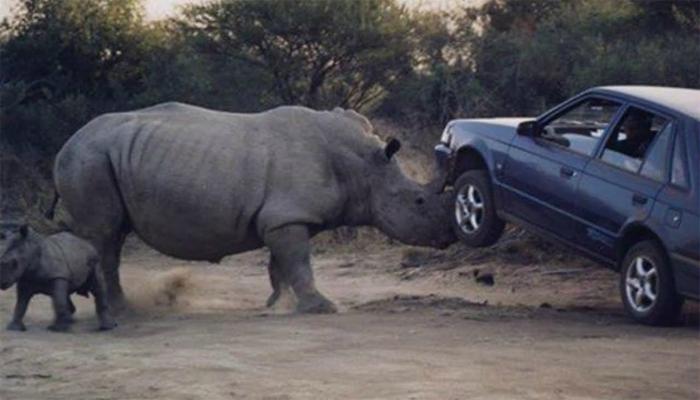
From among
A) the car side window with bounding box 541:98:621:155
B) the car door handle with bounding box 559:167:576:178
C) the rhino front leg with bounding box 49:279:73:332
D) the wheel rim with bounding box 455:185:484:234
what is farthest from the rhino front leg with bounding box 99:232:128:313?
the car door handle with bounding box 559:167:576:178

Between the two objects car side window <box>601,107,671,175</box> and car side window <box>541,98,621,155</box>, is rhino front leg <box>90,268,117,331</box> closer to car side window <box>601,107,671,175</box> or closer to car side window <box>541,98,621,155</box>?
car side window <box>541,98,621,155</box>

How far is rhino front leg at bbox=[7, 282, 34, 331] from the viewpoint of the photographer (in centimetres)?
1308

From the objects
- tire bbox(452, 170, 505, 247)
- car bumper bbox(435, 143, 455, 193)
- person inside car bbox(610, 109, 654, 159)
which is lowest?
tire bbox(452, 170, 505, 247)

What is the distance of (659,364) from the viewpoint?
10625 mm

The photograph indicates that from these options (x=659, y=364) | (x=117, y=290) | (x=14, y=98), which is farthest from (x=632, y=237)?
(x=14, y=98)

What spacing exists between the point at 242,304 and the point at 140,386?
547 centimetres

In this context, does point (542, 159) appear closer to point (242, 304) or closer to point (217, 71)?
point (242, 304)

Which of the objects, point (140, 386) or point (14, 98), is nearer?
point (140, 386)

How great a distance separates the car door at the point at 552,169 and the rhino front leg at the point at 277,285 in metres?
2.11

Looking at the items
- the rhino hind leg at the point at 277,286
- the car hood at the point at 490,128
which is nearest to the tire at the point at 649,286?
the car hood at the point at 490,128

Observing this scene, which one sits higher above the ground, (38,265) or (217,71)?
(217,71)

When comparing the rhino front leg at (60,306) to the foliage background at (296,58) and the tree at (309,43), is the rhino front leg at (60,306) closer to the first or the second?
the foliage background at (296,58)

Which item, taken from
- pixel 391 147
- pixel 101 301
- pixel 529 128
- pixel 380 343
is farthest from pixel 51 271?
pixel 529 128

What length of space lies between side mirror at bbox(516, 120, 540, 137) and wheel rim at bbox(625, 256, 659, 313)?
1585 mm
